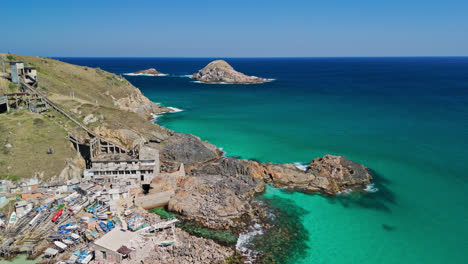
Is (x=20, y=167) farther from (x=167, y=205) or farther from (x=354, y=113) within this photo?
(x=354, y=113)

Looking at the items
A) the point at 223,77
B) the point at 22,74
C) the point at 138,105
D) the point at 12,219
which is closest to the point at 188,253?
the point at 12,219

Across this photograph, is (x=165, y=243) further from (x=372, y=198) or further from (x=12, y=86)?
(x=12, y=86)

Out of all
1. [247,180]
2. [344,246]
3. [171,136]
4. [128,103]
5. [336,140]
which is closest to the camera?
[344,246]

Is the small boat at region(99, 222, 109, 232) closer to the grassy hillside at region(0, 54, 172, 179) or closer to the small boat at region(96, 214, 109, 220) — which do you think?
the small boat at region(96, 214, 109, 220)

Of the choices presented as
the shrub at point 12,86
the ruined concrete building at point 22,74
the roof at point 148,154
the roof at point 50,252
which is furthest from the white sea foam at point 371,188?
the ruined concrete building at point 22,74

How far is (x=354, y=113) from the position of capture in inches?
3824

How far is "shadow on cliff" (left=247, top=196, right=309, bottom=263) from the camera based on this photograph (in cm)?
3172

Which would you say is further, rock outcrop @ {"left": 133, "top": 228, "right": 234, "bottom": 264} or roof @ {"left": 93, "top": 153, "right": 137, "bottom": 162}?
roof @ {"left": 93, "top": 153, "right": 137, "bottom": 162}

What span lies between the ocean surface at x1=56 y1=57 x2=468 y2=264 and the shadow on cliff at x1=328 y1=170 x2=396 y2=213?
142mm

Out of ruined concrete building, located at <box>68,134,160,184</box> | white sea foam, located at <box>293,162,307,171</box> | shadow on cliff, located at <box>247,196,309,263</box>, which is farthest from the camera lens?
white sea foam, located at <box>293,162,307,171</box>

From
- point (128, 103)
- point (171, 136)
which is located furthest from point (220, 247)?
point (128, 103)

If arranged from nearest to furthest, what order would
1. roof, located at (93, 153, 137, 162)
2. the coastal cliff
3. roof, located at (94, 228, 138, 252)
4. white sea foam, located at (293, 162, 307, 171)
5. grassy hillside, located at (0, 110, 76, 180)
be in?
roof, located at (94, 228, 138, 252)
the coastal cliff
grassy hillside, located at (0, 110, 76, 180)
roof, located at (93, 153, 137, 162)
white sea foam, located at (293, 162, 307, 171)

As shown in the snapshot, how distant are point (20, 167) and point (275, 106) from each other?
8424cm

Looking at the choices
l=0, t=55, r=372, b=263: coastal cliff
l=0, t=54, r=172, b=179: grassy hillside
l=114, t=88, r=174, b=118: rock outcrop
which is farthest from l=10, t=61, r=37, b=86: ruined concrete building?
l=114, t=88, r=174, b=118: rock outcrop
